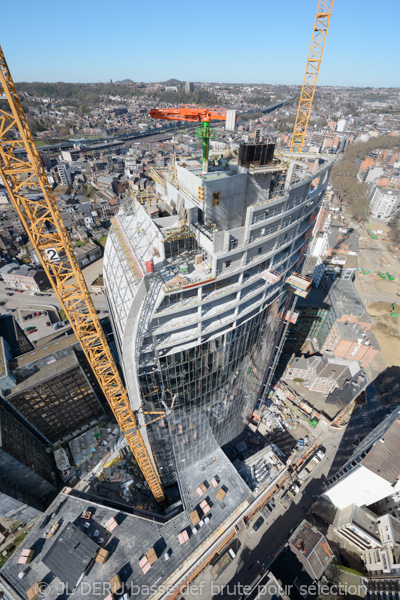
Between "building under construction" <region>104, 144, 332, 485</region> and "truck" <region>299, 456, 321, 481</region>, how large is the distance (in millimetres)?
31632

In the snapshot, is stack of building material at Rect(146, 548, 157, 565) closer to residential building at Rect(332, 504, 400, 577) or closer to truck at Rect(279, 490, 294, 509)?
truck at Rect(279, 490, 294, 509)

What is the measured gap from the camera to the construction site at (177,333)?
3225cm

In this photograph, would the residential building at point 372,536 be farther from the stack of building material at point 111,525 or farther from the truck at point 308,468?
the stack of building material at point 111,525

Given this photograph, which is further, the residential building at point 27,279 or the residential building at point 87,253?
the residential building at point 87,253

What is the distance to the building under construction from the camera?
32.8 meters

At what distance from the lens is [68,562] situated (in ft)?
131

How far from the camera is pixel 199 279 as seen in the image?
3259 centimetres

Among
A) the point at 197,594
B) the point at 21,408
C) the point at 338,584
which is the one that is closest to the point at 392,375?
the point at 338,584

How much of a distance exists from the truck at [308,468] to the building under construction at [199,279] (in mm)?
31632

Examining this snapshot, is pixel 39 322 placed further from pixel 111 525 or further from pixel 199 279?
pixel 199 279

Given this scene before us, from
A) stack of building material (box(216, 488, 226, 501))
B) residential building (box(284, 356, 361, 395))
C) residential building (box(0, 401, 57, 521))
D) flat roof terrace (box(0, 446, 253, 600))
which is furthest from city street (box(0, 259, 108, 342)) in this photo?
stack of building material (box(216, 488, 226, 501))

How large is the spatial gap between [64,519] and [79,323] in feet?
121

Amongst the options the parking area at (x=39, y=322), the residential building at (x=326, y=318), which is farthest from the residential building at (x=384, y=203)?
the parking area at (x=39, y=322)

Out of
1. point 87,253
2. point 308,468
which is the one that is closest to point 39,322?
point 87,253
